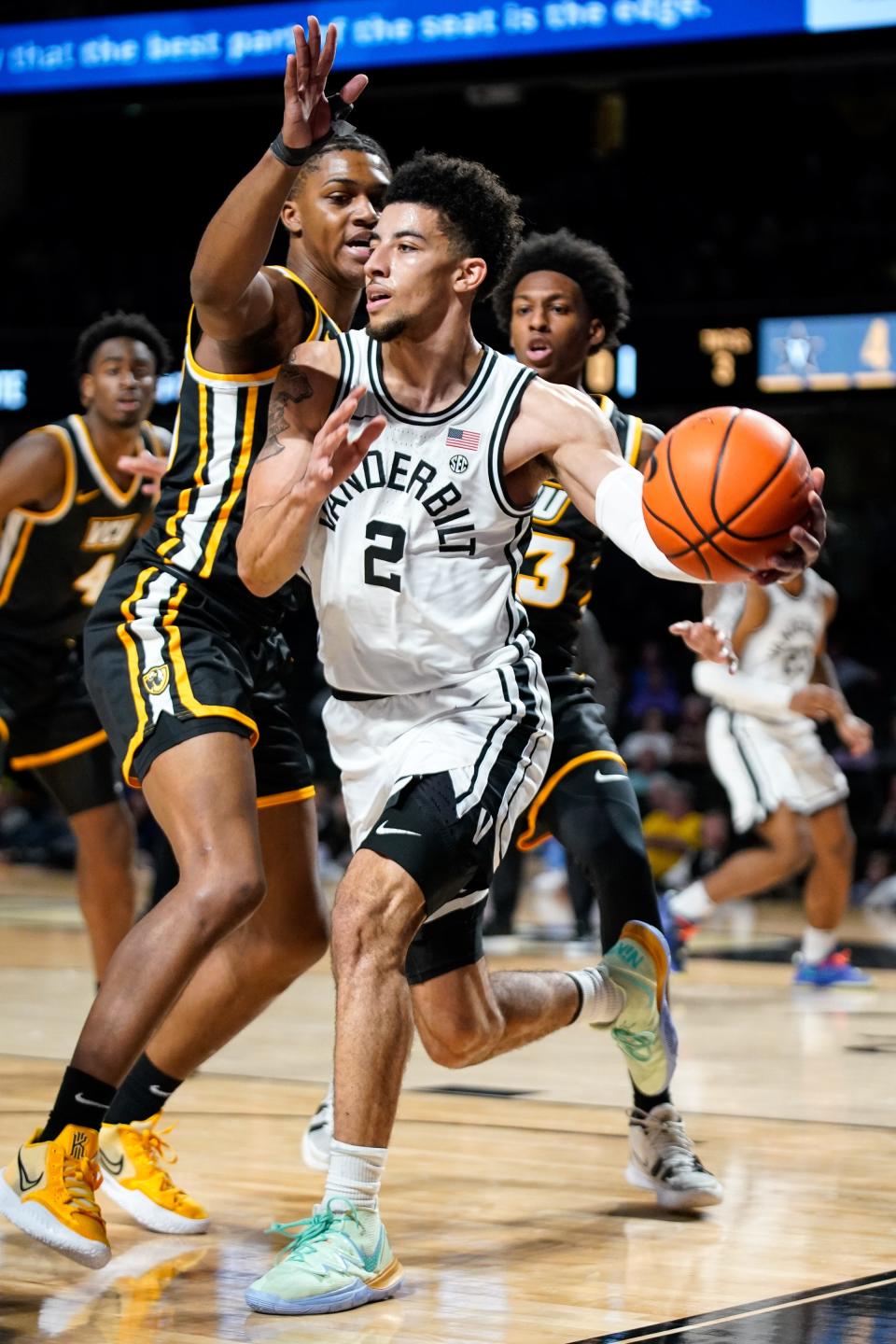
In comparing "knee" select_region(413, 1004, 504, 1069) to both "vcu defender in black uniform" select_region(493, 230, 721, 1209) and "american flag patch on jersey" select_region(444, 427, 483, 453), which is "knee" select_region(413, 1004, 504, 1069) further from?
"american flag patch on jersey" select_region(444, 427, 483, 453)

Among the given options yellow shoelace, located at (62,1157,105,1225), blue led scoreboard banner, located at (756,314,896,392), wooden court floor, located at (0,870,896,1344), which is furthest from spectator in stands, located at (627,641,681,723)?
yellow shoelace, located at (62,1157,105,1225)

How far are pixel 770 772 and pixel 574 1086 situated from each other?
10.3ft

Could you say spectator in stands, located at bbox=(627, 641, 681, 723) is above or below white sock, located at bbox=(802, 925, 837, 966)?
above

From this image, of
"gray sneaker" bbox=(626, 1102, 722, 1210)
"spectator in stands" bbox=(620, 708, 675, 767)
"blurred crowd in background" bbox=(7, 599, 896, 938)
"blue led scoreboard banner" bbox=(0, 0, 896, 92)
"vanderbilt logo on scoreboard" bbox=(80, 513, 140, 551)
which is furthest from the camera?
"spectator in stands" bbox=(620, 708, 675, 767)

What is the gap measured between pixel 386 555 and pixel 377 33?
22.8 feet

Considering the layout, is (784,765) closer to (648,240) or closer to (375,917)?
(375,917)

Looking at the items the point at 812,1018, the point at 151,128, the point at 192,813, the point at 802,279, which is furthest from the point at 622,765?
the point at 151,128

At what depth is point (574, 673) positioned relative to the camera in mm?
4785

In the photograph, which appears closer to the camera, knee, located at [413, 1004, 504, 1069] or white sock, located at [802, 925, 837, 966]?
knee, located at [413, 1004, 504, 1069]

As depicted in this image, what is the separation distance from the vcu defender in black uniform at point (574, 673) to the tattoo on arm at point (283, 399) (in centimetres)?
113

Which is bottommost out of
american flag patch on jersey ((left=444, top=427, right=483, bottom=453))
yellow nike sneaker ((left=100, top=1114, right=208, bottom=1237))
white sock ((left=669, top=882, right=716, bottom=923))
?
white sock ((left=669, top=882, right=716, bottom=923))

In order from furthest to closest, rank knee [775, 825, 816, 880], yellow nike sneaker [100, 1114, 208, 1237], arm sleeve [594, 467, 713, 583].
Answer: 1. knee [775, 825, 816, 880]
2. yellow nike sneaker [100, 1114, 208, 1237]
3. arm sleeve [594, 467, 713, 583]

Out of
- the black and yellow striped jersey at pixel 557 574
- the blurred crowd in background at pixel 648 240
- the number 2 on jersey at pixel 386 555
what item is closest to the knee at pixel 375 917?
Result: the number 2 on jersey at pixel 386 555

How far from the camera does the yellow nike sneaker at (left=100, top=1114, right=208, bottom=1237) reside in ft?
12.5
